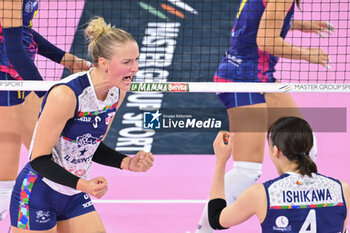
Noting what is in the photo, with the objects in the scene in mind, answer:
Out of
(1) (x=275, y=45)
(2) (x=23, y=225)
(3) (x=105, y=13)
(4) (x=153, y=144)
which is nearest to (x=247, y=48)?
(1) (x=275, y=45)

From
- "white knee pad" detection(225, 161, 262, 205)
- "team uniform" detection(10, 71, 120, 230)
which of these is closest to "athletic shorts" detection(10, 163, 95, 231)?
"team uniform" detection(10, 71, 120, 230)

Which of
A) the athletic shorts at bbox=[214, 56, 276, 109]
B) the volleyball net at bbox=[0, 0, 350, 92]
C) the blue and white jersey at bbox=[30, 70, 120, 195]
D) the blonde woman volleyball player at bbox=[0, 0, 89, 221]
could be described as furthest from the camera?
the volleyball net at bbox=[0, 0, 350, 92]

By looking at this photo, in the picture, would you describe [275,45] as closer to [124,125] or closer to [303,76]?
[124,125]

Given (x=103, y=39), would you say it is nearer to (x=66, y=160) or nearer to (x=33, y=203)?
(x=66, y=160)

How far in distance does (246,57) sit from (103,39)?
250cm

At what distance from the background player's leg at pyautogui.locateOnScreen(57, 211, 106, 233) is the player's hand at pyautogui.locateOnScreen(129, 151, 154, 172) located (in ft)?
1.41

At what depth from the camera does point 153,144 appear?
8391 mm

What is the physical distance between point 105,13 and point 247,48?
5.54 m

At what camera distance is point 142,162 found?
169 inches

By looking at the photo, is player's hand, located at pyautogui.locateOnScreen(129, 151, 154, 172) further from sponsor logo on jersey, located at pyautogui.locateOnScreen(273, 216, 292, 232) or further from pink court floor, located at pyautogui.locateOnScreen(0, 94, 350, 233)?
pink court floor, located at pyautogui.locateOnScreen(0, 94, 350, 233)

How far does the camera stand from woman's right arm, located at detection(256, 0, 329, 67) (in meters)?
5.98

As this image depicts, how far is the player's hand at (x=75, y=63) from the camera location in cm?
600

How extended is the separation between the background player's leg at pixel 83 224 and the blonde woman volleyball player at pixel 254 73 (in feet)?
4.88

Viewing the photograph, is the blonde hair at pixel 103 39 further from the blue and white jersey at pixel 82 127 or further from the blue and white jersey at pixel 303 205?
the blue and white jersey at pixel 303 205
